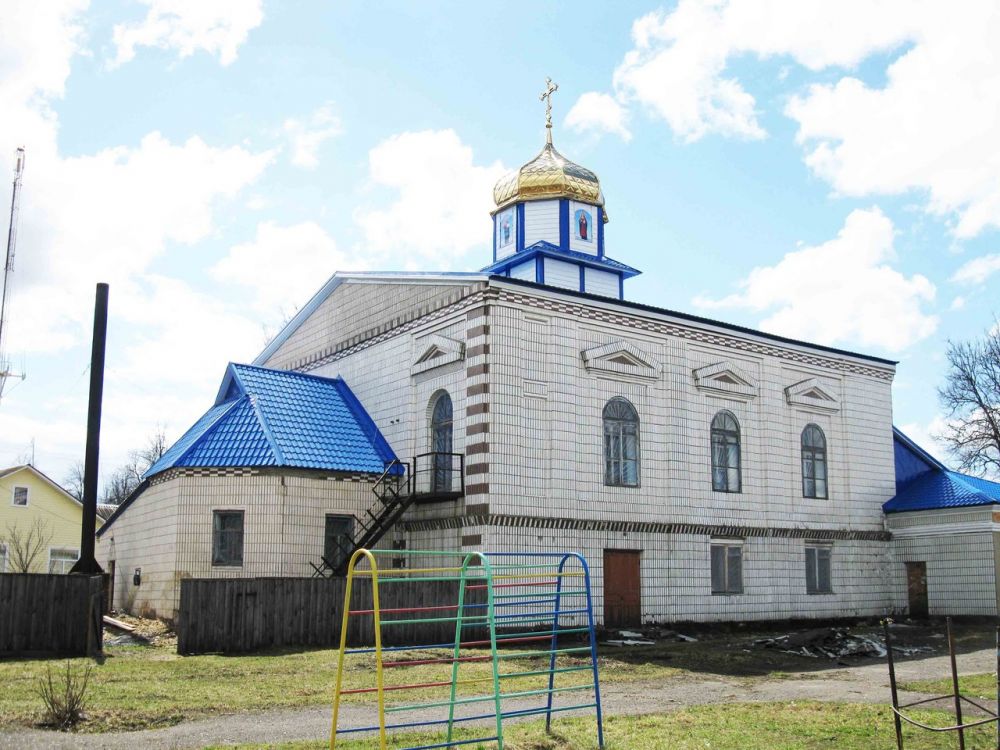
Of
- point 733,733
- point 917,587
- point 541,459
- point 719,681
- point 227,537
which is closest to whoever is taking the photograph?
point 733,733

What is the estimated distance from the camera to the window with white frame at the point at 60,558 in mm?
47875

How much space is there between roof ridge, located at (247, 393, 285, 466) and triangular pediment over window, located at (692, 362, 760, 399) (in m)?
10.5

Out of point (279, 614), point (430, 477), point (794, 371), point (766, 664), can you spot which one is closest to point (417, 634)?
point (279, 614)

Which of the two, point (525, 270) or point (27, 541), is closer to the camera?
point (525, 270)

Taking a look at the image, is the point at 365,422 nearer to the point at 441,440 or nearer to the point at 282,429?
the point at 282,429

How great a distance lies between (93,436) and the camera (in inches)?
850

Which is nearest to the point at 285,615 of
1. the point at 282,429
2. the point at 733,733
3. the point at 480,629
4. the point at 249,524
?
the point at 249,524

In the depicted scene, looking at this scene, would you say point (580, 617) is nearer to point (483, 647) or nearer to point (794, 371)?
point (483, 647)

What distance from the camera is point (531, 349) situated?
2311 centimetres

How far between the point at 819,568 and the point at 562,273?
37.6 feet

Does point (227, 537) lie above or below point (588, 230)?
below

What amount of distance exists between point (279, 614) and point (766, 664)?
9072mm

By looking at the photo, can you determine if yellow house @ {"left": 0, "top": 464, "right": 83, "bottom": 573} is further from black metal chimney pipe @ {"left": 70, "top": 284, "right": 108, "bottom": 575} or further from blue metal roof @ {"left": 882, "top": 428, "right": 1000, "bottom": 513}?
blue metal roof @ {"left": 882, "top": 428, "right": 1000, "bottom": 513}

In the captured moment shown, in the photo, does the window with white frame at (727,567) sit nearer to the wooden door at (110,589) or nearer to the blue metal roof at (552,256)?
the blue metal roof at (552,256)
